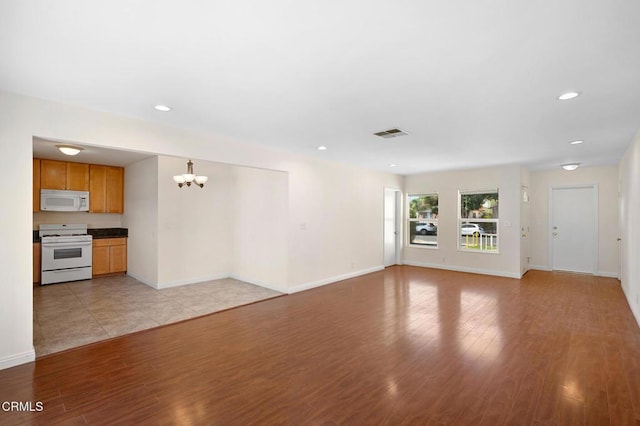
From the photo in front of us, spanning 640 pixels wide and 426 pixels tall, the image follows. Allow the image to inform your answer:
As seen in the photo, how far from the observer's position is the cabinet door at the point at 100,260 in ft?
21.8

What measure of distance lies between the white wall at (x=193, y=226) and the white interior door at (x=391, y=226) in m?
4.04

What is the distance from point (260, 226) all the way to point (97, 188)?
13.1 ft

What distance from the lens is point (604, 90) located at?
270cm

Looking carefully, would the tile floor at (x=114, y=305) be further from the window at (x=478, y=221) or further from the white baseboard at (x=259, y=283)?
the window at (x=478, y=221)

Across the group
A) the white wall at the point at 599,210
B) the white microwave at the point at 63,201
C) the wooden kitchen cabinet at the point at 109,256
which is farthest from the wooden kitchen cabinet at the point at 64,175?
the white wall at the point at 599,210

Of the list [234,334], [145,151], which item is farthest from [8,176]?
[234,334]

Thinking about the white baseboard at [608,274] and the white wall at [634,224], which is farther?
the white baseboard at [608,274]

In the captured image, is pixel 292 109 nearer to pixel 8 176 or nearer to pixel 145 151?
pixel 145 151

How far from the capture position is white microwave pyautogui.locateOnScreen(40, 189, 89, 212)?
6.14m

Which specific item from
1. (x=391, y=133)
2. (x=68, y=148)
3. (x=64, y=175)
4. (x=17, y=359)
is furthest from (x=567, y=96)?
(x=64, y=175)

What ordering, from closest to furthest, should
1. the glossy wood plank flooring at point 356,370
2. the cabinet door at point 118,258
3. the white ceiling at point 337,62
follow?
the white ceiling at point 337,62 < the glossy wood plank flooring at point 356,370 < the cabinet door at point 118,258

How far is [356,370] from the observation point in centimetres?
282

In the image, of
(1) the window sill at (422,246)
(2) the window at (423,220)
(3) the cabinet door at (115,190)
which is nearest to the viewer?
(3) the cabinet door at (115,190)

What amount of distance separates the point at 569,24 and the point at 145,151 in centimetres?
403
